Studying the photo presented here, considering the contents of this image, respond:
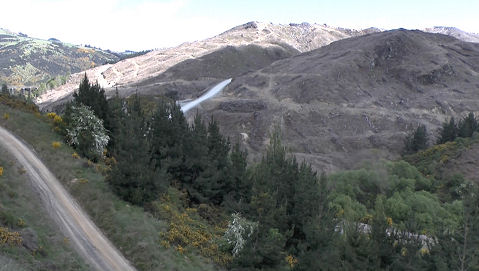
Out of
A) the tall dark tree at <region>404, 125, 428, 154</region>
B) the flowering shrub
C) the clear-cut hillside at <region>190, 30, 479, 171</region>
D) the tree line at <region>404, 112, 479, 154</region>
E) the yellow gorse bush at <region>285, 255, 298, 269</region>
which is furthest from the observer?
the clear-cut hillside at <region>190, 30, 479, 171</region>

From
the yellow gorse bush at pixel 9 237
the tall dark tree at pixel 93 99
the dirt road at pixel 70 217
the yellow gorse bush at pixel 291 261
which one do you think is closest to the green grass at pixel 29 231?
the yellow gorse bush at pixel 9 237

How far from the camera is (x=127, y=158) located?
22078mm

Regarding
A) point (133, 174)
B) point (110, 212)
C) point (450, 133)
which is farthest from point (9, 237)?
point (450, 133)

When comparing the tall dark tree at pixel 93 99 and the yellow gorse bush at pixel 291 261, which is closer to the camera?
the yellow gorse bush at pixel 291 261

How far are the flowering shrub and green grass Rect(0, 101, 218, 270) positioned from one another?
1.71 metres

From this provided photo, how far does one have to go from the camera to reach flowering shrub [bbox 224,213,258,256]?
1942 centimetres

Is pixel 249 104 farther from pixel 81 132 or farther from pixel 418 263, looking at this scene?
pixel 418 263

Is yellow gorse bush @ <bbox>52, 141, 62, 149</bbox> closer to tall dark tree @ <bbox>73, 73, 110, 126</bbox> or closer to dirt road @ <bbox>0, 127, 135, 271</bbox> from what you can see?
dirt road @ <bbox>0, 127, 135, 271</bbox>

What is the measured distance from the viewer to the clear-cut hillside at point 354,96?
82.8m

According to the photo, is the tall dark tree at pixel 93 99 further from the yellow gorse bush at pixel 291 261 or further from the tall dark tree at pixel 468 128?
the tall dark tree at pixel 468 128

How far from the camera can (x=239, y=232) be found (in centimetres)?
2067

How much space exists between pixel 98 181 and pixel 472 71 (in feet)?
441

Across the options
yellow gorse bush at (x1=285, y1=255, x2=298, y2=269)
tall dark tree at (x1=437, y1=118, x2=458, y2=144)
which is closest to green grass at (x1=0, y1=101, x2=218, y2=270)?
yellow gorse bush at (x1=285, y1=255, x2=298, y2=269)

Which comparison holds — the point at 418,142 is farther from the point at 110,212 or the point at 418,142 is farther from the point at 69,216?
the point at 69,216
